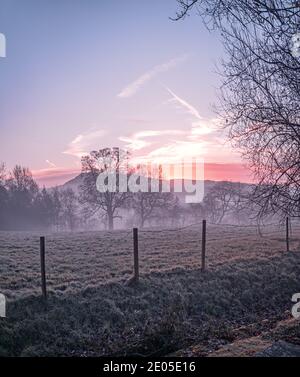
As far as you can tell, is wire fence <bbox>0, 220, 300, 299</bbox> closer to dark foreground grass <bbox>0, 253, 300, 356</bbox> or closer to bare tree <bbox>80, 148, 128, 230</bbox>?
dark foreground grass <bbox>0, 253, 300, 356</bbox>

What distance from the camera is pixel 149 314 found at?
30.5ft

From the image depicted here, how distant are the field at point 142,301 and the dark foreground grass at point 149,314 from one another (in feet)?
0.07

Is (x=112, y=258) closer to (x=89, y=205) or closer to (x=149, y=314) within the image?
(x=149, y=314)

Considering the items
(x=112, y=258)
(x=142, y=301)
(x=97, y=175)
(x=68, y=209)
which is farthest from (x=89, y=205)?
(x=142, y=301)

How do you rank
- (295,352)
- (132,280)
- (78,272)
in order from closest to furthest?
(295,352), (132,280), (78,272)

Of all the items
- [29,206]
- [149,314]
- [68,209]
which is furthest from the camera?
[68,209]

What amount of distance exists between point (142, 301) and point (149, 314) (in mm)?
668

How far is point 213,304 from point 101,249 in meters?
9.71

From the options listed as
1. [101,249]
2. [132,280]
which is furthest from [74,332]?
[101,249]

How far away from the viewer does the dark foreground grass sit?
742 cm

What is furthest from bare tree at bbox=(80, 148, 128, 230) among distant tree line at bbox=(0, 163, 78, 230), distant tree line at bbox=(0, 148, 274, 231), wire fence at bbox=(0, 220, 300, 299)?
wire fence at bbox=(0, 220, 300, 299)

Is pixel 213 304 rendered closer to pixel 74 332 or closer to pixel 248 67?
pixel 74 332

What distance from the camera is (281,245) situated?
20156mm

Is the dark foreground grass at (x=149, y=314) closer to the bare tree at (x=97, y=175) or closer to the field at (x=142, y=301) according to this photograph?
the field at (x=142, y=301)
